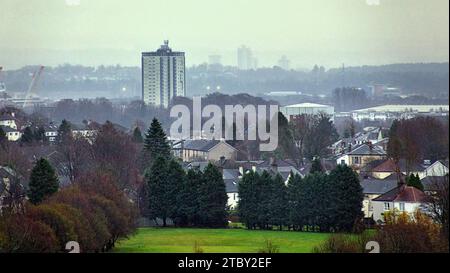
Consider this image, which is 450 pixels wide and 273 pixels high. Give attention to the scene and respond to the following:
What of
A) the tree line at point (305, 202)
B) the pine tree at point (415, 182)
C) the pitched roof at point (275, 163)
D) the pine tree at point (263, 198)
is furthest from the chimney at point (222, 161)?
the pine tree at point (415, 182)

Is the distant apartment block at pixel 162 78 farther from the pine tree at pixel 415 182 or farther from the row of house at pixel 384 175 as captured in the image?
the pine tree at pixel 415 182

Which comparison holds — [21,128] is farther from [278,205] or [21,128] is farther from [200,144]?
[278,205]

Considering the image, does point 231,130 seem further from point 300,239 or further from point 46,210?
point 46,210

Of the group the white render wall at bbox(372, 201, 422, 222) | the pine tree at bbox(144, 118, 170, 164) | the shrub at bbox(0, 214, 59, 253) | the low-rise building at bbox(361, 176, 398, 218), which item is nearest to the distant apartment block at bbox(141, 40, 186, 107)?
→ the pine tree at bbox(144, 118, 170, 164)

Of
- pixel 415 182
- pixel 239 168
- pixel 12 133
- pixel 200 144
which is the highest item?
pixel 12 133

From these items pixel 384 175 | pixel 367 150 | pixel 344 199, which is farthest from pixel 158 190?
pixel 367 150
